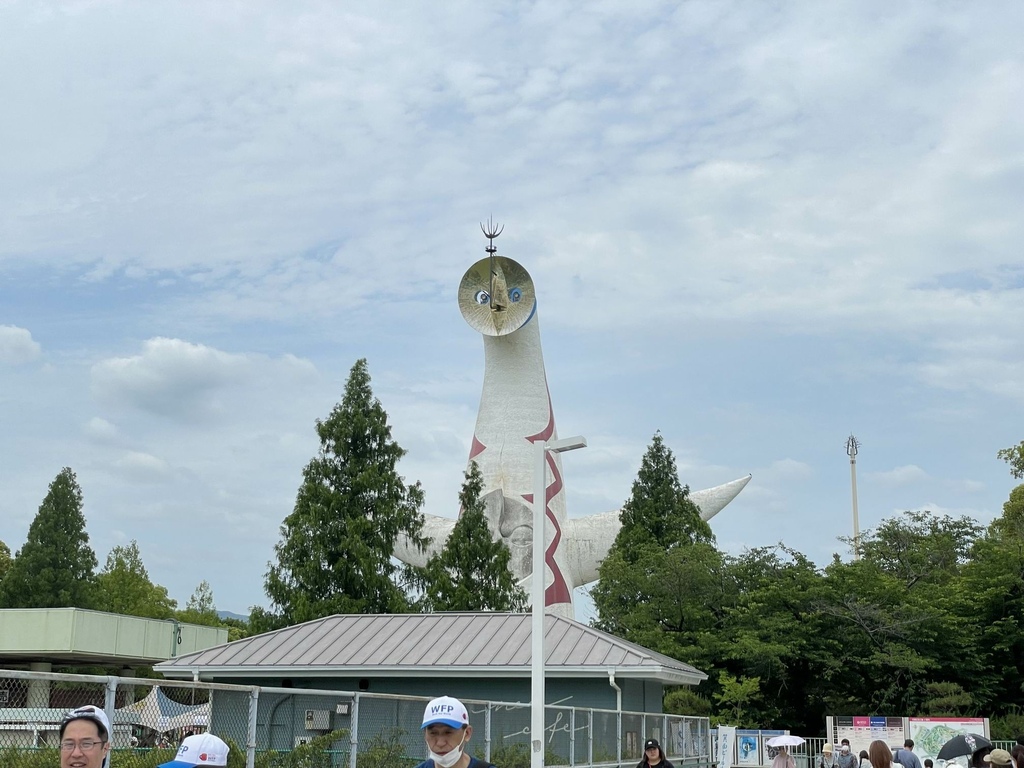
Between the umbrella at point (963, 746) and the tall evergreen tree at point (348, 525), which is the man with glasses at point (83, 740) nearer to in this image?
the umbrella at point (963, 746)

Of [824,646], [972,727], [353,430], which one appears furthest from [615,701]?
[353,430]

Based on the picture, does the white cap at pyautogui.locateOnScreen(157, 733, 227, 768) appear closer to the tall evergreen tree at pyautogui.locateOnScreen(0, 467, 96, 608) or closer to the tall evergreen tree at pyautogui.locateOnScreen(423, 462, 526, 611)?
the tall evergreen tree at pyautogui.locateOnScreen(423, 462, 526, 611)

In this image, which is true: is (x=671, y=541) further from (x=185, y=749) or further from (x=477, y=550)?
(x=185, y=749)

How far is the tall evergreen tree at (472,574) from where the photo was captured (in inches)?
1423

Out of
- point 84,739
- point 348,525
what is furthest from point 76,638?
point 84,739

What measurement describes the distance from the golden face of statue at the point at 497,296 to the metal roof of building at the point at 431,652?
19.7m

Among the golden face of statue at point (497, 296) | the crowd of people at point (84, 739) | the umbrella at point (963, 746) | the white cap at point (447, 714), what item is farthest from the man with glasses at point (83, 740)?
the golden face of statue at point (497, 296)

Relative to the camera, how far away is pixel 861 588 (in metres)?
37.9

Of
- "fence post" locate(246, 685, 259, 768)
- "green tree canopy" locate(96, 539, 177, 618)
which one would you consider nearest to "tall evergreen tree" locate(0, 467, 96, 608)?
"green tree canopy" locate(96, 539, 177, 618)

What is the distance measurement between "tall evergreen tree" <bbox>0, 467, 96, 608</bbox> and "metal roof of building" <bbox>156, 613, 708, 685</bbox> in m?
28.8

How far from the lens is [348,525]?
3772cm

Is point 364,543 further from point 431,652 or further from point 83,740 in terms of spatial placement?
point 83,740

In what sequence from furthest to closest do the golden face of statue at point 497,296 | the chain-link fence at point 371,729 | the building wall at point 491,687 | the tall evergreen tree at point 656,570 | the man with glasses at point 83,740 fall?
the golden face of statue at point 497,296
the tall evergreen tree at point 656,570
the building wall at point 491,687
the chain-link fence at point 371,729
the man with glasses at point 83,740

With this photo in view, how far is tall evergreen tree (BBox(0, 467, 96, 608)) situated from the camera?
163 ft
